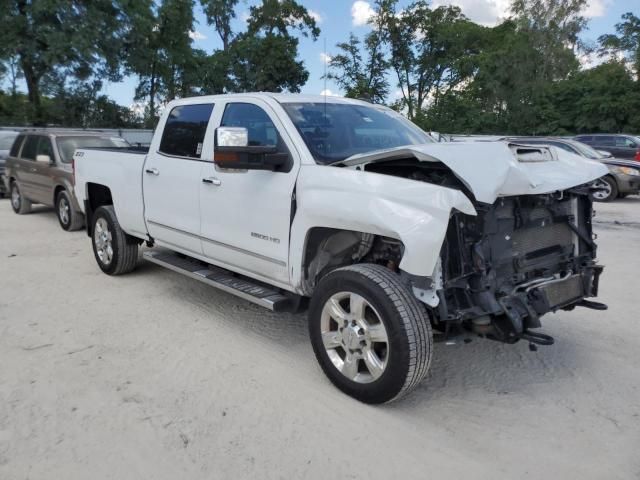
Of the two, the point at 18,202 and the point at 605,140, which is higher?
the point at 605,140

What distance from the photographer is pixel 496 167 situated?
316 cm

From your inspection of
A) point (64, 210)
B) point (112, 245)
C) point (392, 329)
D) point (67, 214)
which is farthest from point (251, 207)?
point (64, 210)

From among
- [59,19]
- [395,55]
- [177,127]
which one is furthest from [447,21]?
[177,127]

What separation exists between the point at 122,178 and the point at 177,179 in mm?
1171

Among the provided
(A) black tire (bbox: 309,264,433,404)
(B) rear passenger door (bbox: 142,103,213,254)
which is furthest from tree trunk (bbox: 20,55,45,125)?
(A) black tire (bbox: 309,264,433,404)

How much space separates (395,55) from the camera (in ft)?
108

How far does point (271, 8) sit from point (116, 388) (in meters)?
40.3

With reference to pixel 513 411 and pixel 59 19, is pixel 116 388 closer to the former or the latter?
pixel 513 411

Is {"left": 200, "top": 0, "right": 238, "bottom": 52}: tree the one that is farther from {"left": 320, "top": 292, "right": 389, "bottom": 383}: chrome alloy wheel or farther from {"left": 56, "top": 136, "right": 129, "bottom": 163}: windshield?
{"left": 320, "top": 292, "right": 389, "bottom": 383}: chrome alloy wheel

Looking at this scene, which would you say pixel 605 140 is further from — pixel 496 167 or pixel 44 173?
pixel 496 167

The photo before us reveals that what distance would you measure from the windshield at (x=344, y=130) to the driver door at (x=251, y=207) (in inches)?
7.2

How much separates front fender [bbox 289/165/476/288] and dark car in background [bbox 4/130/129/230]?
21.0 ft

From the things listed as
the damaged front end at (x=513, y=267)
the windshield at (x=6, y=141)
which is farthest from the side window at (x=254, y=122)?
the windshield at (x=6, y=141)

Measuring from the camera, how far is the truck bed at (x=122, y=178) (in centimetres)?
550
